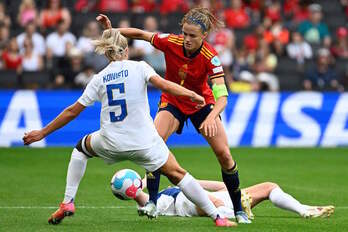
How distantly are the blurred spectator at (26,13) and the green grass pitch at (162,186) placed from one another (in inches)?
154

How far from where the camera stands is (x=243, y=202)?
9289mm

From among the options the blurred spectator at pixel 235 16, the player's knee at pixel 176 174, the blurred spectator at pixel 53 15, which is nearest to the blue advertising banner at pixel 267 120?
the blurred spectator at pixel 53 15

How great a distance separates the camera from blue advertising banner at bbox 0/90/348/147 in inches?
720

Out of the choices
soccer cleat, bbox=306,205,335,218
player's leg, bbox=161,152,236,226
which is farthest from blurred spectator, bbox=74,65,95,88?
player's leg, bbox=161,152,236,226

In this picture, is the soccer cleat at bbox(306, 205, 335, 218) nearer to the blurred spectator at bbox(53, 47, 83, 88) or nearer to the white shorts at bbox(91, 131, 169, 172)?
the white shorts at bbox(91, 131, 169, 172)

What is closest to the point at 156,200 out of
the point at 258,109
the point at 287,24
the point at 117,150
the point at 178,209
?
the point at 178,209

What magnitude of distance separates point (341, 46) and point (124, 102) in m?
14.2

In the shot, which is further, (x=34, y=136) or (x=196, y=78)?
(x=196, y=78)

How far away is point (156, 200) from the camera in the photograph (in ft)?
30.1

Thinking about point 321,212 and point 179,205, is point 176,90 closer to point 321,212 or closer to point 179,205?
point 179,205

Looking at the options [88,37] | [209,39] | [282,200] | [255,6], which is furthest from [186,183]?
[255,6]

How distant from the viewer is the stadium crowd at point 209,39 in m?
19.3

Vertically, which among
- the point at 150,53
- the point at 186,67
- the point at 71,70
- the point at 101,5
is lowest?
the point at 71,70

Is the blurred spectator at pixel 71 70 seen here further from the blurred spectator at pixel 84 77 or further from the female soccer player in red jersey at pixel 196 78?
the female soccer player in red jersey at pixel 196 78
